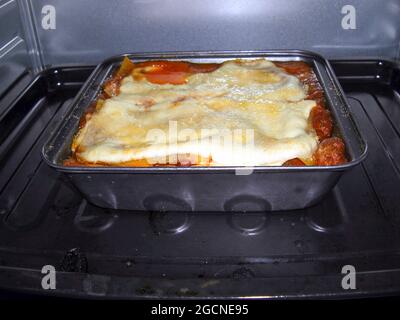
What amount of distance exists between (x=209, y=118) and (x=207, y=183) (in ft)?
0.76

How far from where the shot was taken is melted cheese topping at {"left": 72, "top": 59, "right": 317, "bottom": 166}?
35.8 inches

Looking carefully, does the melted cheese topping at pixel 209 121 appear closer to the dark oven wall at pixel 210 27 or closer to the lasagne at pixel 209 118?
the lasagne at pixel 209 118

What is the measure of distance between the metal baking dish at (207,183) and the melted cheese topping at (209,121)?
0.07m

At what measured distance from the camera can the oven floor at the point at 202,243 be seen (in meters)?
0.73

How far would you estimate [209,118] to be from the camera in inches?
40.0

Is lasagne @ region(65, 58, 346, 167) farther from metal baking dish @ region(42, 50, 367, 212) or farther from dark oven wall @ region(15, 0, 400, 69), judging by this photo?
dark oven wall @ region(15, 0, 400, 69)

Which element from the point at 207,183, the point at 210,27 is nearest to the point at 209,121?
the point at 207,183

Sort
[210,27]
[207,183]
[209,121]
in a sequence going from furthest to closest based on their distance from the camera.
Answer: [210,27], [209,121], [207,183]

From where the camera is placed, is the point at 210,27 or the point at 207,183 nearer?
the point at 207,183

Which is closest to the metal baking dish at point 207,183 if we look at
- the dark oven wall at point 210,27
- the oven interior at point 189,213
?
the oven interior at point 189,213

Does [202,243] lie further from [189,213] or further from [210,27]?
[210,27]
